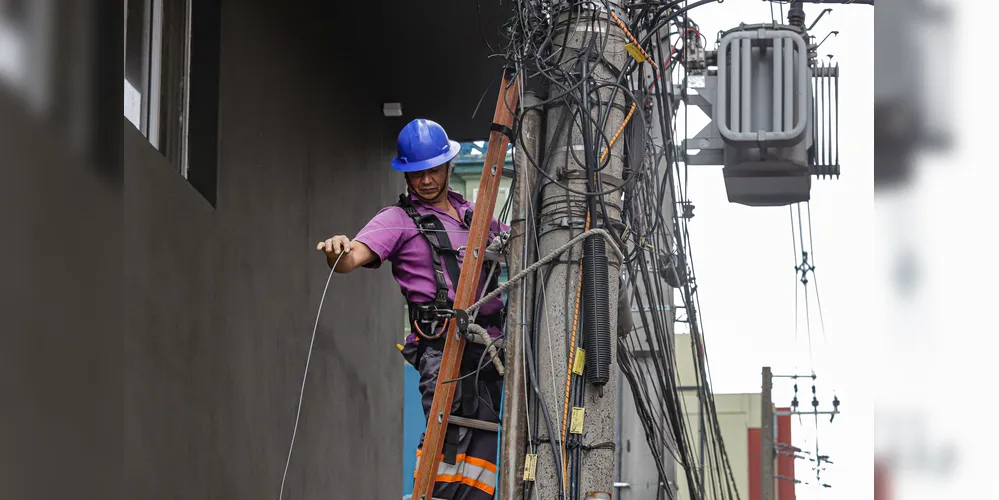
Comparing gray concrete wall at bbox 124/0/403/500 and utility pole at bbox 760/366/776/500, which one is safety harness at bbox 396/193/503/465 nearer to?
gray concrete wall at bbox 124/0/403/500

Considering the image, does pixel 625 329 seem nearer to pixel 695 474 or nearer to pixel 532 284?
pixel 532 284

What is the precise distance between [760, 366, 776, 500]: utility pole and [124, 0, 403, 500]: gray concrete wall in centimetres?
1223

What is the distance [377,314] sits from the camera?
11.2 meters

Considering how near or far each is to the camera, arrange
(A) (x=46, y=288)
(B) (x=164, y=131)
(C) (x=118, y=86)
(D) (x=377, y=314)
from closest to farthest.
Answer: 1. (A) (x=46, y=288)
2. (C) (x=118, y=86)
3. (B) (x=164, y=131)
4. (D) (x=377, y=314)

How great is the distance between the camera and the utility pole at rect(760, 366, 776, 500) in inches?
863

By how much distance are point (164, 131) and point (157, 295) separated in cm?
112

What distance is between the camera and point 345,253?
515cm

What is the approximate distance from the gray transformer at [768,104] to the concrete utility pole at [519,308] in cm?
909

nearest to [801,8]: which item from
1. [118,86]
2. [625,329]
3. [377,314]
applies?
[377,314]

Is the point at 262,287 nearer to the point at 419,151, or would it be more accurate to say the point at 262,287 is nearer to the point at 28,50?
the point at 419,151

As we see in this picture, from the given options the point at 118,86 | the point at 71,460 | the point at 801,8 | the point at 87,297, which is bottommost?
the point at 71,460

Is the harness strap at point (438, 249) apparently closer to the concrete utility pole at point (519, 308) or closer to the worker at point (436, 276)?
the worker at point (436, 276)

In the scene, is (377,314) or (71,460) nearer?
(71,460)

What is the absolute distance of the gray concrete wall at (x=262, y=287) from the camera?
5.04 meters
